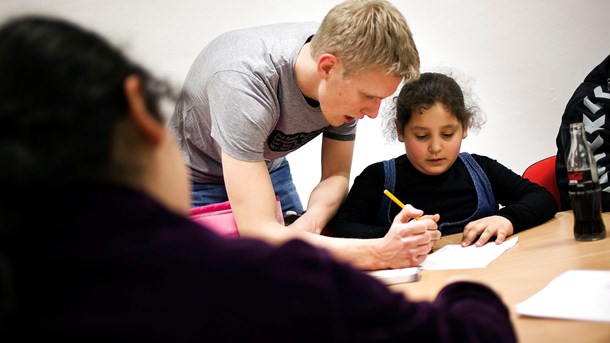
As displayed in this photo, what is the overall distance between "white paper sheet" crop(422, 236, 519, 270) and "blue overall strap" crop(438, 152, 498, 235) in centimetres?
29

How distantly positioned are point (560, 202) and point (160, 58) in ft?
5.18

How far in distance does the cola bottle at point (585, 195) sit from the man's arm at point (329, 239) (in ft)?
1.03

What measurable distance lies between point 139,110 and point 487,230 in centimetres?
120

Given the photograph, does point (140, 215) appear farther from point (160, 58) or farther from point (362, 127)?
point (362, 127)

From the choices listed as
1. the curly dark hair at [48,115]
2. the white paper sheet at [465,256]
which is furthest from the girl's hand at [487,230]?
the curly dark hair at [48,115]

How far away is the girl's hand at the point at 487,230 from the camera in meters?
1.50

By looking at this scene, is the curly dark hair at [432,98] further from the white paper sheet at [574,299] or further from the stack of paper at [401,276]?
the white paper sheet at [574,299]

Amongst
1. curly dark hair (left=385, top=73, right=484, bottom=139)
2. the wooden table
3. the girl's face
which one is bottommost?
the wooden table

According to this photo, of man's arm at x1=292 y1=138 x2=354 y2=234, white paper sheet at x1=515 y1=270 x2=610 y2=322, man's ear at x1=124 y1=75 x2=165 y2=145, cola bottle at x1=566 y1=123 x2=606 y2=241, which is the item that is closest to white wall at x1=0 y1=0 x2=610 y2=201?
man's arm at x1=292 y1=138 x2=354 y2=234

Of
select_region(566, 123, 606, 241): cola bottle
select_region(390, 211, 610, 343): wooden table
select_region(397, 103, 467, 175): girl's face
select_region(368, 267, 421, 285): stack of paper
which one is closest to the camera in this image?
select_region(390, 211, 610, 343): wooden table

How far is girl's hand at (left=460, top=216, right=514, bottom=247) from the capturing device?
4.92 ft

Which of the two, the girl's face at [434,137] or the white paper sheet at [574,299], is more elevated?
the girl's face at [434,137]

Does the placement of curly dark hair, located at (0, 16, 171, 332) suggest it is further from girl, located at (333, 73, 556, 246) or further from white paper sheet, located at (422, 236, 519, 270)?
girl, located at (333, 73, 556, 246)

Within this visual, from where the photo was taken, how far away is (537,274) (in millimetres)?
1094
